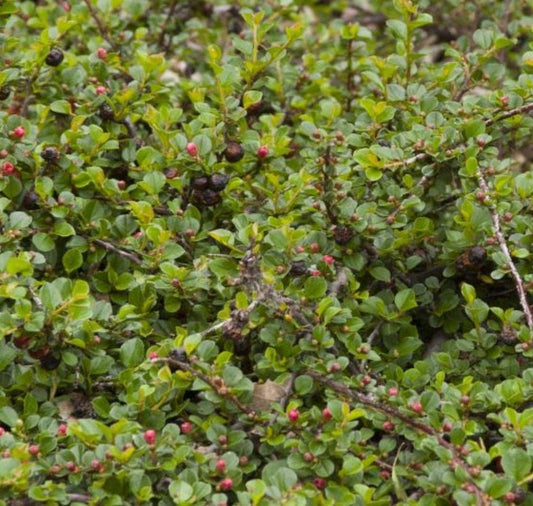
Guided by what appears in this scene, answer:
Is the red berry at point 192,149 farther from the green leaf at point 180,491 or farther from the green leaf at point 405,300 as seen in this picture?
the green leaf at point 180,491

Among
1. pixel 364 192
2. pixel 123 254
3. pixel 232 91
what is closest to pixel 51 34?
pixel 232 91

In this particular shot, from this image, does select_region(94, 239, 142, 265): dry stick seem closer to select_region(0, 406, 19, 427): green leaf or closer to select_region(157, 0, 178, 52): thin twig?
select_region(0, 406, 19, 427): green leaf

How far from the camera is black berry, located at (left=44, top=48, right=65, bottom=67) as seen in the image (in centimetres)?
330

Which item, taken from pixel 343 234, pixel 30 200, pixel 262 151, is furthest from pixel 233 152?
pixel 30 200

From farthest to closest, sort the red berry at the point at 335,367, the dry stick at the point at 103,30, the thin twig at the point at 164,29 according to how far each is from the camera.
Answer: the thin twig at the point at 164,29
the dry stick at the point at 103,30
the red berry at the point at 335,367

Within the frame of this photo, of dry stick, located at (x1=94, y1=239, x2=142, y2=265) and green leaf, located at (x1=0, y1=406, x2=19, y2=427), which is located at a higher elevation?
dry stick, located at (x1=94, y1=239, x2=142, y2=265)

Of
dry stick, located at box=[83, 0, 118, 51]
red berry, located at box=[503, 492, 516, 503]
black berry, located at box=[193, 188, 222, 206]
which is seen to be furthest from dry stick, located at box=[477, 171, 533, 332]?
dry stick, located at box=[83, 0, 118, 51]

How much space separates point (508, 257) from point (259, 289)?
712 millimetres

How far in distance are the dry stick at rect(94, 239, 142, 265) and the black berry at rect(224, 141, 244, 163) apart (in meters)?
0.43

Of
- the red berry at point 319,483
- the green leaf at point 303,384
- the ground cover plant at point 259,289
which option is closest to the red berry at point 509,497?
the ground cover plant at point 259,289

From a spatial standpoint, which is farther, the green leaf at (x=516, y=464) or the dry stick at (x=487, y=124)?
the dry stick at (x=487, y=124)

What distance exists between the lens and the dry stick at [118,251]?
291 cm

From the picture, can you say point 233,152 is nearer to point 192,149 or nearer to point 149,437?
point 192,149

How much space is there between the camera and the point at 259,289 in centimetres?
254
